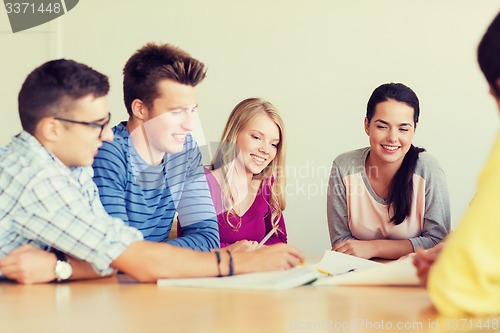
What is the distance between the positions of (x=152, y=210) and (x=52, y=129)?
531 mm

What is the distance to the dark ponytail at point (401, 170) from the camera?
257 centimetres

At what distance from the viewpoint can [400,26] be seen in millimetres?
4055

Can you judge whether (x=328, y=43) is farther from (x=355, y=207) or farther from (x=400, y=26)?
(x=355, y=207)

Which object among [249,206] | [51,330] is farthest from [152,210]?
[51,330]

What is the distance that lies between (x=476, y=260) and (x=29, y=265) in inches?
36.6

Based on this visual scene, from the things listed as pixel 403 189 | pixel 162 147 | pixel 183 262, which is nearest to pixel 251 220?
pixel 403 189

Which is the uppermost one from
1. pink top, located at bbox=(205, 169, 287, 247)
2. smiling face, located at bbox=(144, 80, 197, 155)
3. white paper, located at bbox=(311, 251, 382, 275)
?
smiling face, located at bbox=(144, 80, 197, 155)

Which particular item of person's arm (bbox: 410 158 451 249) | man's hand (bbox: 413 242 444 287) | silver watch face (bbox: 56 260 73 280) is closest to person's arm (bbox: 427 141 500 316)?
man's hand (bbox: 413 242 444 287)

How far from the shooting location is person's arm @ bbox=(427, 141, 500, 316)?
938mm

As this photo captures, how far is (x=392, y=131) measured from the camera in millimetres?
2641

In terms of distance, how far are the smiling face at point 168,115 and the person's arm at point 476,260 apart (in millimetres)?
1161

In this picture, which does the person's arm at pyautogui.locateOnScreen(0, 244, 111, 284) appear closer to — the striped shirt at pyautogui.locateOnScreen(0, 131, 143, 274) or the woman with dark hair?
the striped shirt at pyautogui.locateOnScreen(0, 131, 143, 274)

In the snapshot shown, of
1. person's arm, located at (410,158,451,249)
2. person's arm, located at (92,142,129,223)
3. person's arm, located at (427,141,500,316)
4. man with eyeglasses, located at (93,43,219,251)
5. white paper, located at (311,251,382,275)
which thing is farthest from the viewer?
person's arm, located at (410,158,451,249)

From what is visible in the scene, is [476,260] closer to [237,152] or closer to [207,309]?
[207,309]
